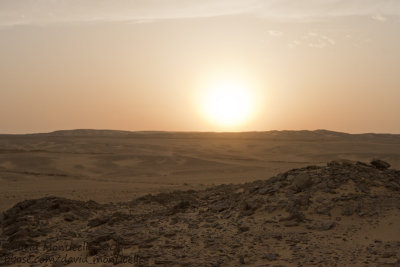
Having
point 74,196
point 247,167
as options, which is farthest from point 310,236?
point 247,167

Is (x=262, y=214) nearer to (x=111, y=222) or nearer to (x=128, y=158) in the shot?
(x=111, y=222)

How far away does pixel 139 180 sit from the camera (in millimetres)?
21703

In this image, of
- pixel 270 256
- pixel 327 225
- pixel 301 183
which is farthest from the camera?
pixel 301 183

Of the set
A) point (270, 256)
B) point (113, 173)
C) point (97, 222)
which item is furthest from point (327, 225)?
point (113, 173)

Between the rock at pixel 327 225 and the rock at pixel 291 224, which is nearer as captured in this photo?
the rock at pixel 327 225

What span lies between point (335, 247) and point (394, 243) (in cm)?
92

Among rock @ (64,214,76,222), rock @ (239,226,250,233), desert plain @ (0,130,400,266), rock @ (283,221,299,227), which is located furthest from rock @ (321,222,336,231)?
rock @ (64,214,76,222)

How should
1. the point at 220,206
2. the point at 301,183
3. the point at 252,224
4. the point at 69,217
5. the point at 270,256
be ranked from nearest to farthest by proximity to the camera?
1. the point at 270,256
2. the point at 252,224
3. the point at 301,183
4. the point at 220,206
5. the point at 69,217

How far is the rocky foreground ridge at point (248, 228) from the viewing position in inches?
261

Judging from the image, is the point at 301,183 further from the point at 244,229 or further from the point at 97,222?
the point at 97,222

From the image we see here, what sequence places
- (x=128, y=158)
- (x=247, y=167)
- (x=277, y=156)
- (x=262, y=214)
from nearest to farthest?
(x=262, y=214), (x=247, y=167), (x=128, y=158), (x=277, y=156)

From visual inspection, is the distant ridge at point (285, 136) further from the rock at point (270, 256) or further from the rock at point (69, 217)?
the rock at point (270, 256)

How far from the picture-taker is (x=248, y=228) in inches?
307

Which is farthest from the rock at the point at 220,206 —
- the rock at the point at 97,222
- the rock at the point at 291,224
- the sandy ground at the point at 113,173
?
the sandy ground at the point at 113,173
